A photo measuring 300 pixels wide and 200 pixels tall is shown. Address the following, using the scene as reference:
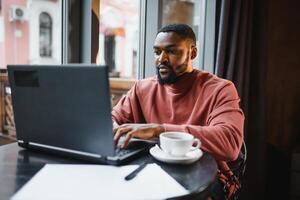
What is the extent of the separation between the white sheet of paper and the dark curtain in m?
1.42

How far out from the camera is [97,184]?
751 mm

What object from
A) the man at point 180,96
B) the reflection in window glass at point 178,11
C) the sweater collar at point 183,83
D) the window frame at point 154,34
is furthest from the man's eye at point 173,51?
the reflection in window glass at point 178,11

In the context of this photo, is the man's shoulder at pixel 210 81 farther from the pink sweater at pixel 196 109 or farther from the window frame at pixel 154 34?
the window frame at pixel 154 34

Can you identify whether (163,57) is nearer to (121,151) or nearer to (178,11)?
(121,151)

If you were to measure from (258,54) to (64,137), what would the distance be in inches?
68.4

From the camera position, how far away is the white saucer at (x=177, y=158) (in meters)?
0.90

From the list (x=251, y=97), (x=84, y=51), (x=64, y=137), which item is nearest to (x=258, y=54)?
(x=251, y=97)

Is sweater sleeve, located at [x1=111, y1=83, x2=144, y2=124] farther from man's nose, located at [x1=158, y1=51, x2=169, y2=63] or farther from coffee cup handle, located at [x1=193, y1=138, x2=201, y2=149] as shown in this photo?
coffee cup handle, located at [x1=193, y1=138, x2=201, y2=149]

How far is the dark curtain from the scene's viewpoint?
2092 millimetres

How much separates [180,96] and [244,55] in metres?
0.88

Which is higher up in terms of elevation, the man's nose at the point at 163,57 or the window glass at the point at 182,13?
the window glass at the point at 182,13

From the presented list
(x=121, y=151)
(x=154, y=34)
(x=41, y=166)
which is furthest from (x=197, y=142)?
(x=154, y=34)

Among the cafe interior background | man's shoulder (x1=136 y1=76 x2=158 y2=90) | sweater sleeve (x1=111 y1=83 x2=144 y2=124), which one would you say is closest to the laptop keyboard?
sweater sleeve (x1=111 y1=83 x2=144 y2=124)

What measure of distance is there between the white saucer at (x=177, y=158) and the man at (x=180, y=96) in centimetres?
23
